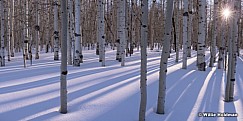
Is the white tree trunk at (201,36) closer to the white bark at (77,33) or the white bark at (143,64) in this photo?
the white bark at (77,33)

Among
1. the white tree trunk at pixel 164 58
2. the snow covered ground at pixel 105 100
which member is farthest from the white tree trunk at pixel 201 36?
the white tree trunk at pixel 164 58

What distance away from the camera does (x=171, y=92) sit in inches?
251

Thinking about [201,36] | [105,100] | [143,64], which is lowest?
[105,100]

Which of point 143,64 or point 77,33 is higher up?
point 77,33

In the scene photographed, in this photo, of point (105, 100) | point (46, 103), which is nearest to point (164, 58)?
→ point (105, 100)

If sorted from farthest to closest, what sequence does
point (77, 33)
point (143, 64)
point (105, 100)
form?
point (77, 33) < point (105, 100) < point (143, 64)

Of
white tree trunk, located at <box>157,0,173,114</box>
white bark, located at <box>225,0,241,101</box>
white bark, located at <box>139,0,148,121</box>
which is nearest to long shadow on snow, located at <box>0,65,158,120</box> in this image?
white bark, located at <box>139,0,148,121</box>

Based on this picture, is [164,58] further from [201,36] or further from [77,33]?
[201,36]

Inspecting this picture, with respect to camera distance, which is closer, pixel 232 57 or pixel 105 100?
pixel 105 100

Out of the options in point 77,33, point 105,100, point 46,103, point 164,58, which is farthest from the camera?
point 77,33

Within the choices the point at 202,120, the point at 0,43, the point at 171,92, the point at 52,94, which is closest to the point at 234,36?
the point at 171,92

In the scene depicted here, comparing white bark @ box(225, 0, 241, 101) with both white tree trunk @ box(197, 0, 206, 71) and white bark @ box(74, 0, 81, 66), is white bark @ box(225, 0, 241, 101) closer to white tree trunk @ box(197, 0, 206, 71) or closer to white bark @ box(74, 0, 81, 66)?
white tree trunk @ box(197, 0, 206, 71)

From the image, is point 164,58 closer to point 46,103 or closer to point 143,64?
point 143,64

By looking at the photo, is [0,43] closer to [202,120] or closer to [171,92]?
[171,92]
